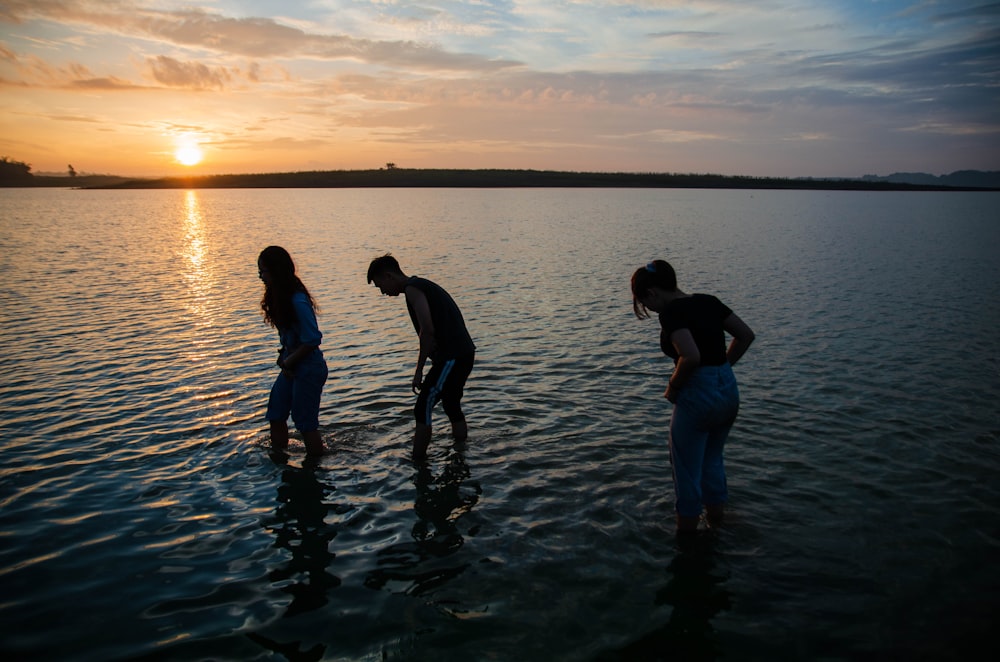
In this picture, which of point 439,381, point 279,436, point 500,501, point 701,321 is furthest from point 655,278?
point 279,436

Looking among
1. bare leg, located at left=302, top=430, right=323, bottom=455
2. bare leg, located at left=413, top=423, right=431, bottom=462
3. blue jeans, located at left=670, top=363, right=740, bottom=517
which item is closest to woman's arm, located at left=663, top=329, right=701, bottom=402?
blue jeans, located at left=670, top=363, right=740, bottom=517

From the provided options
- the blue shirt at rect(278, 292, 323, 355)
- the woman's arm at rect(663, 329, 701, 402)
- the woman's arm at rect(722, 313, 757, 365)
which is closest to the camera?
the woman's arm at rect(663, 329, 701, 402)

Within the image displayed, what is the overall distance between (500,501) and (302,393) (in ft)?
9.27

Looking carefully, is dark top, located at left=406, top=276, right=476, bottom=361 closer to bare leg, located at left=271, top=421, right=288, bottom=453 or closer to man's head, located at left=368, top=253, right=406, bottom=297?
man's head, located at left=368, top=253, right=406, bottom=297

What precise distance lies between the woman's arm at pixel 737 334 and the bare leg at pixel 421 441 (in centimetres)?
396

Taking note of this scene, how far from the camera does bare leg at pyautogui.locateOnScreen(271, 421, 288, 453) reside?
8508mm

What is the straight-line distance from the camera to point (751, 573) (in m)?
5.85

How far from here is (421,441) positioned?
27.3 ft

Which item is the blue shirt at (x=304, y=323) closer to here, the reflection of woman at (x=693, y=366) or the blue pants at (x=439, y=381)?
the blue pants at (x=439, y=381)

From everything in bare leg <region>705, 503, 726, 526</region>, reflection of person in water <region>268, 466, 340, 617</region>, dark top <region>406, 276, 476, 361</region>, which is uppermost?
dark top <region>406, 276, 476, 361</region>

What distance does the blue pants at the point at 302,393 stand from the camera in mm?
7941

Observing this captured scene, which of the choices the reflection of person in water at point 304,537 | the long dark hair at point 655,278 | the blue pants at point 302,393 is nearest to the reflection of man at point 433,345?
the blue pants at point 302,393

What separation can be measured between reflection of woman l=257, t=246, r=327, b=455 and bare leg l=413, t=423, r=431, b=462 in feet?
4.29

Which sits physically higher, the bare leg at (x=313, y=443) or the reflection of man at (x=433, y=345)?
the reflection of man at (x=433, y=345)
